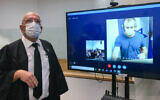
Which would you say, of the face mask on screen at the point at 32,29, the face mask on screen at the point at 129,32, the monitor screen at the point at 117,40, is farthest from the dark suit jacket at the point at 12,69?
the face mask on screen at the point at 129,32

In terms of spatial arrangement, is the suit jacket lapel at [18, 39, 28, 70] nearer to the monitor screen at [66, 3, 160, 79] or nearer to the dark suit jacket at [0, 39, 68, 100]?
the dark suit jacket at [0, 39, 68, 100]

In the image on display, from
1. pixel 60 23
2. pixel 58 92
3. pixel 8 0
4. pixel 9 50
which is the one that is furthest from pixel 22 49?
pixel 8 0

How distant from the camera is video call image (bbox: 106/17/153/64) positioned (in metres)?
1.33

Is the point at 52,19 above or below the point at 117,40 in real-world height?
above

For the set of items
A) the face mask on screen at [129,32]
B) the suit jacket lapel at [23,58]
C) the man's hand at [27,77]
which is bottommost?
the man's hand at [27,77]

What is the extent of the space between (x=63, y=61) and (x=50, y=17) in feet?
2.38

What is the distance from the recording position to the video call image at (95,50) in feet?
4.95

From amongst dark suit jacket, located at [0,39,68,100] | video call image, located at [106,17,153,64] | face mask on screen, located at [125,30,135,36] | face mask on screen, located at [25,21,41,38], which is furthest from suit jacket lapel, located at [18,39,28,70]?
face mask on screen, located at [125,30,135,36]

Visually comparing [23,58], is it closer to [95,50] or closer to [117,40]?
[95,50]

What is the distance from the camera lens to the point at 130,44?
4.54 ft

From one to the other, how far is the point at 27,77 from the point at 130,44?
34.6 inches

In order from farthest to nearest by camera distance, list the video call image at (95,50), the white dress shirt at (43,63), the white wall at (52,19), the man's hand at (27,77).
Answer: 1. the white wall at (52,19)
2. the video call image at (95,50)
3. the white dress shirt at (43,63)
4. the man's hand at (27,77)

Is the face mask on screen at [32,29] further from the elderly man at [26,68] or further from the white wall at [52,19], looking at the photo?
the white wall at [52,19]

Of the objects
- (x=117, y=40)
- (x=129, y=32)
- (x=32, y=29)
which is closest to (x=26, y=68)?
(x=32, y=29)
